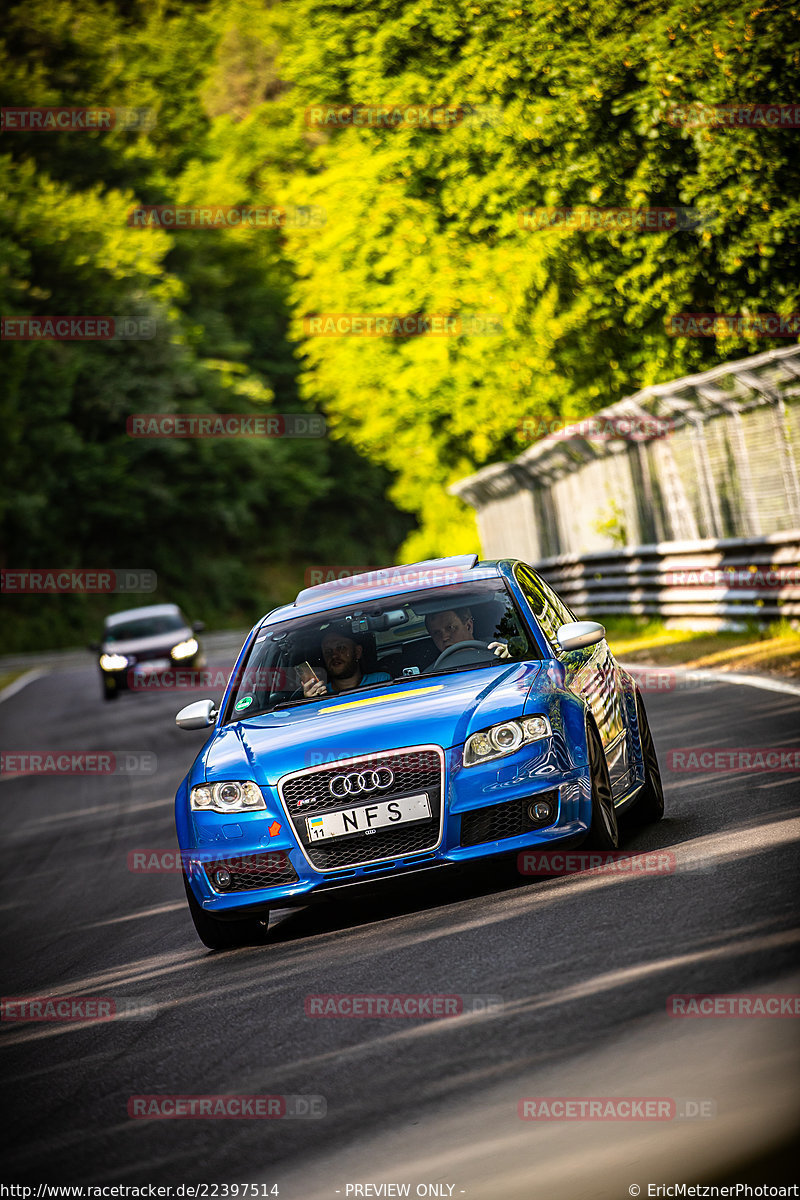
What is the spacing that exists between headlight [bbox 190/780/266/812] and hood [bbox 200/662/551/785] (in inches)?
1.8

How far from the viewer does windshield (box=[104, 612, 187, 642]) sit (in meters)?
30.8

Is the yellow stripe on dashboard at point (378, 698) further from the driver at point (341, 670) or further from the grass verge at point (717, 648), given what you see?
the grass verge at point (717, 648)

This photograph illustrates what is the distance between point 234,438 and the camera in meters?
71.9

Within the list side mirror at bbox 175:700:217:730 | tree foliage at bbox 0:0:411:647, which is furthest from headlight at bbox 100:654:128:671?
tree foliage at bbox 0:0:411:647

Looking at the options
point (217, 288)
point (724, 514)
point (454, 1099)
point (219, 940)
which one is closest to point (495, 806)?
point (219, 940)

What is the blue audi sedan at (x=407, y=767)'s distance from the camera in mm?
7020

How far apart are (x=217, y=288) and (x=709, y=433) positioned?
197 ft

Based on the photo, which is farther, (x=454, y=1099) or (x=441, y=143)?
(x=441, y=143)

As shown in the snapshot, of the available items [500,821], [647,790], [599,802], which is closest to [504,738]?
[500,821]

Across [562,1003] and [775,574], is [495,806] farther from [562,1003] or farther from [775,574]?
[775,574]

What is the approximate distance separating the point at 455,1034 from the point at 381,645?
10.7 feet

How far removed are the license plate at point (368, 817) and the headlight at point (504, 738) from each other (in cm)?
28

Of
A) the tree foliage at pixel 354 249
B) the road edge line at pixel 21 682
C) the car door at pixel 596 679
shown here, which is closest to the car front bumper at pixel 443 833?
the car door at pixel 596 679

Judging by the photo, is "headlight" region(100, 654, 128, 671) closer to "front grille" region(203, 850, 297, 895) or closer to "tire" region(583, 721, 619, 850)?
"front grille" region(203, 850, 297, 895)
